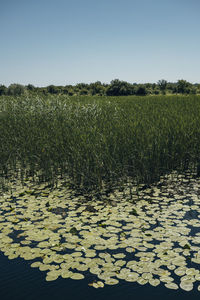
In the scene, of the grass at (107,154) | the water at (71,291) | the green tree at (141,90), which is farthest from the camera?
the green tree at (141,90)

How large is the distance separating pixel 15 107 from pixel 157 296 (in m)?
8.04

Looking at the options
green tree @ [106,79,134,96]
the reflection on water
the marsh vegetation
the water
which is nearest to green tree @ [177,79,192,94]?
green tree @ [106,79,134,96]

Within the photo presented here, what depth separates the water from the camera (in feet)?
9.04

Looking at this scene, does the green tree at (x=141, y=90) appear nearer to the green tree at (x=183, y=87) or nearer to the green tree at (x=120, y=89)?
the green tree at (x=120, y=89)

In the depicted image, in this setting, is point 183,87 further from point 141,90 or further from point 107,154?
point 107,154

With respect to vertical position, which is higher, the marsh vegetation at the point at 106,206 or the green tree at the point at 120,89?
the green tree at the point at 120,89

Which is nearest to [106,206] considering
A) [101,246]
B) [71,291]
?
[101,246]

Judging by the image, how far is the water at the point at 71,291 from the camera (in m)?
2.75

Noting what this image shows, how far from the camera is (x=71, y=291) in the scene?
2.85m

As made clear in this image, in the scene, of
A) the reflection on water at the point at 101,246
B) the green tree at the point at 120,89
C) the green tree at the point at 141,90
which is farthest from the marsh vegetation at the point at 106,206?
the green tree at the point at 141,90

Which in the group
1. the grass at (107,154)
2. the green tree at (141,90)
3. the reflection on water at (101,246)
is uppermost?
the green tree at (141,90)

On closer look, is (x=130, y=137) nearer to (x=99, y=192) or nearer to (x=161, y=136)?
(x=161, y=136)

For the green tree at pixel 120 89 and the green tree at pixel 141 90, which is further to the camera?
the green tree at pixel 141 90

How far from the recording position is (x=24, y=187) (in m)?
5.92
